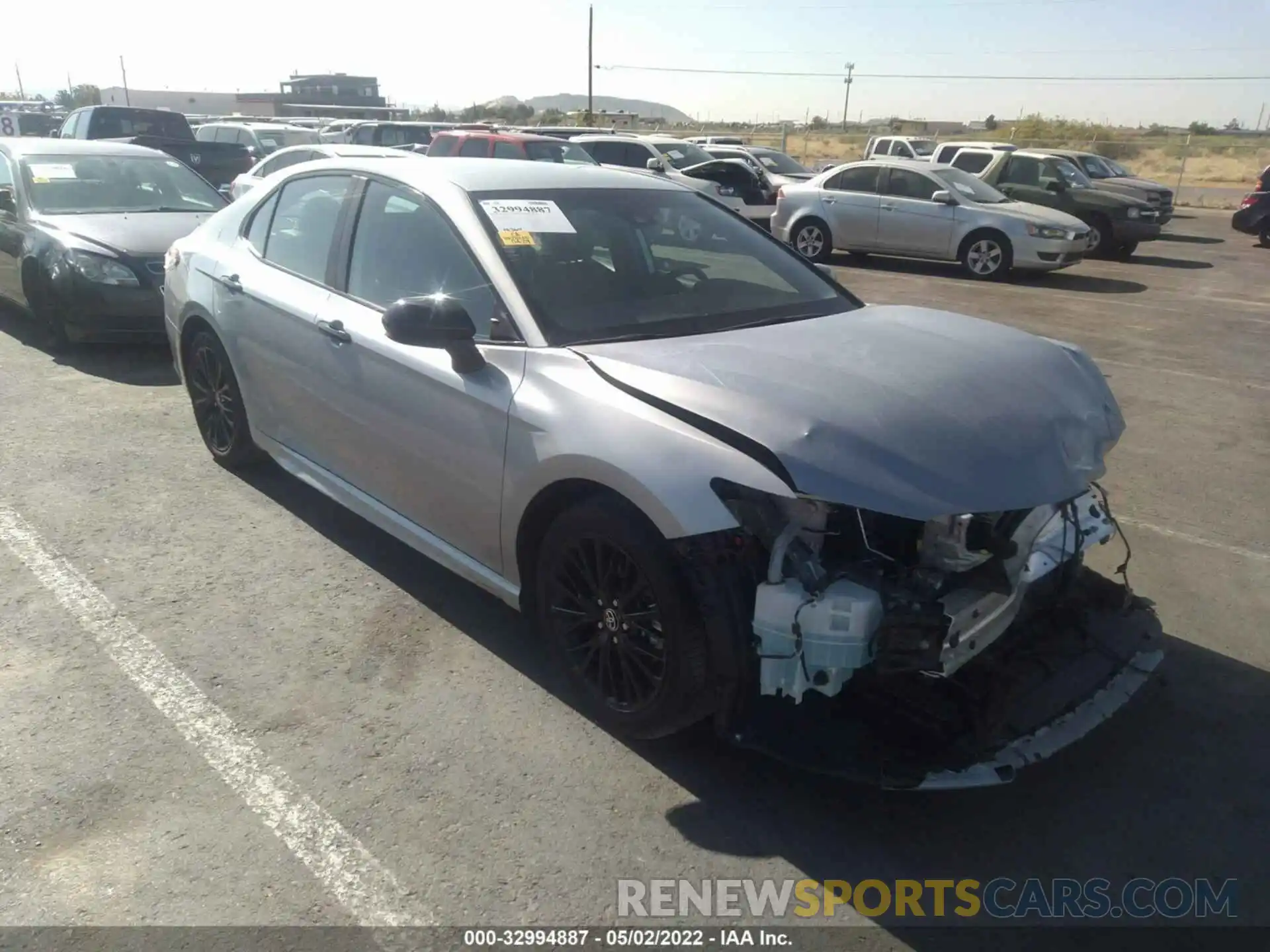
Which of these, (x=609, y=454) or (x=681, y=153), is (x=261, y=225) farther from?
(x=681, y=153)

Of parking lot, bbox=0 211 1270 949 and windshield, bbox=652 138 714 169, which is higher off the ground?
windshield, bbox=652 138 714 169

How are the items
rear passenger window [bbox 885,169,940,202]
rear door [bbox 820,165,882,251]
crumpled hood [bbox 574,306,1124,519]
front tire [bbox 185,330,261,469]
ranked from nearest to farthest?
crumpled hood [bbox 574,306,1124,519]
front tire [bbox 185,330,261,469]
rear passenger window [bbox 885,169,940,202]
rear door [bbox 820,165,882,251]

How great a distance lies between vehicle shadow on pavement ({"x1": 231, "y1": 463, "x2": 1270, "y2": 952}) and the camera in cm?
278

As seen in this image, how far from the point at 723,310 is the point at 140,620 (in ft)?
8.61

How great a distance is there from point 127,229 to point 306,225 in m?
4.38

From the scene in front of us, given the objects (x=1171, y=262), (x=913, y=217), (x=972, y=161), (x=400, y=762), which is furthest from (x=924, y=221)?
(x=400, y=762)

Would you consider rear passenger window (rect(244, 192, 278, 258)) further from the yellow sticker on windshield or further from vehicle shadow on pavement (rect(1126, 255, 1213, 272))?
vehicle shadow on pavement (rect(1126, 255, 1213, 272))

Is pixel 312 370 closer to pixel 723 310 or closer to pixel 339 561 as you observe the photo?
pixel 339 561

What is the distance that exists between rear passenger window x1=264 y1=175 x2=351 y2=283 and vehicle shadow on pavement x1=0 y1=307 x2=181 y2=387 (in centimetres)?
297

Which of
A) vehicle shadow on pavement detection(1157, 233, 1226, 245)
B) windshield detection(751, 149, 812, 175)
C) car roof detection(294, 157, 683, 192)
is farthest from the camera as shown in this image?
windshield detection(751, 149, 812, 175)

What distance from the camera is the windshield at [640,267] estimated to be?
3596 millimetres

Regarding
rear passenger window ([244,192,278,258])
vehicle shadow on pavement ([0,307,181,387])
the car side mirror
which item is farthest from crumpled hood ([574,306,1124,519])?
vehicle shadow on pavement ([0,307,181,387])

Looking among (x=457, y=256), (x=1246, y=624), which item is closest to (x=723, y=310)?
(x=457, y=256)

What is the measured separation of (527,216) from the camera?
3.83 m
